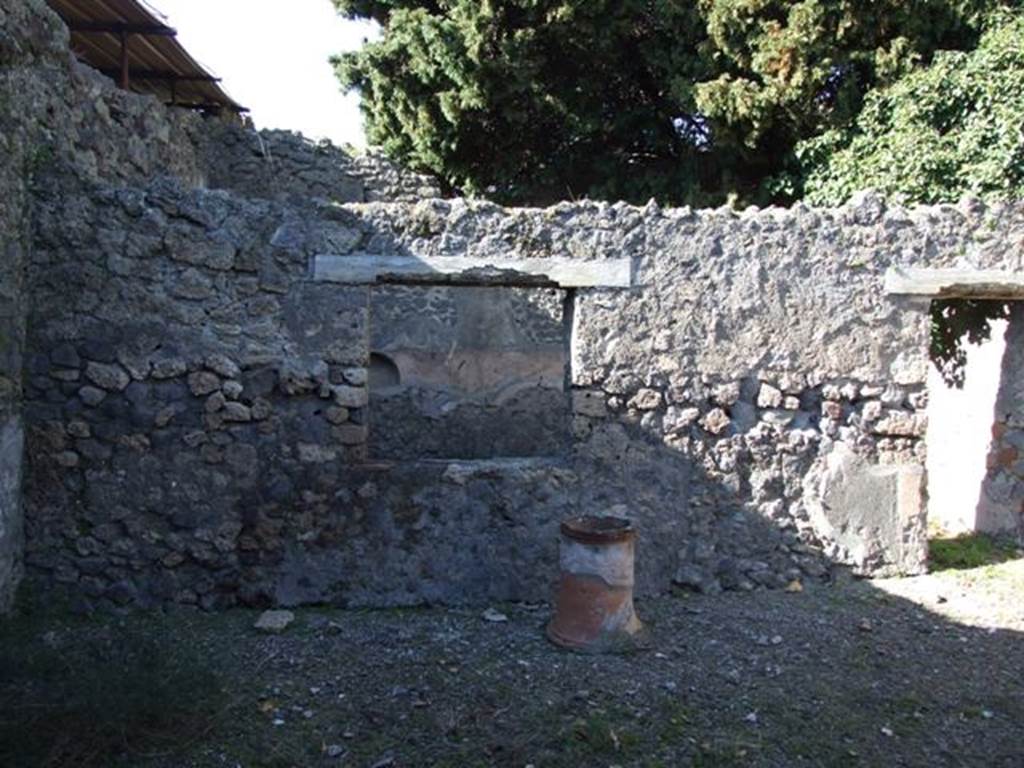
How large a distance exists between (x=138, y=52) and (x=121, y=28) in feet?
2.72

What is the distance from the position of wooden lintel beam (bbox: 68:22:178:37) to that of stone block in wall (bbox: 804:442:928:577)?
6.56m

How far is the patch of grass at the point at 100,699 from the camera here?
9.99 feet

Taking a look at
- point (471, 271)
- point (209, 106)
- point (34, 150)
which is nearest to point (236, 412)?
point (471, 271)

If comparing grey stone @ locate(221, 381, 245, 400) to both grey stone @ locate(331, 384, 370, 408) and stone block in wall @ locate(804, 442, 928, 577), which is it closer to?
grey stone @ locate(331, 384, 370, 408)

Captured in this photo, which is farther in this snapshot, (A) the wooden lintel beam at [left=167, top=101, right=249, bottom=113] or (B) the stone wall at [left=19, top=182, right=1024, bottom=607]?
(A) the wooden lintel beam at [left=167, top=101, right=249, bottom=113]

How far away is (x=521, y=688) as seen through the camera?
12.9 feet

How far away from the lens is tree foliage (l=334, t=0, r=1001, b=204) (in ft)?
30.7

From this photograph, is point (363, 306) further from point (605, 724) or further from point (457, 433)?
point (457, 433)

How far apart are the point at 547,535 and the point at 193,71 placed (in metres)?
6.71

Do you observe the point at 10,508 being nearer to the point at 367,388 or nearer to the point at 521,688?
the point at 367,388

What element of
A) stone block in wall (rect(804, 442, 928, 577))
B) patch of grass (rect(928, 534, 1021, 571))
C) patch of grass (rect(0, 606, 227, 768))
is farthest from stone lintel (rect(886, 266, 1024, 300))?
patch of grass (rect(0, 606, 227, 768))

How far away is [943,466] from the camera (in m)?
7.05

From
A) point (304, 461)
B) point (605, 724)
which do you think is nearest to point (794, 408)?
point (605, 724)

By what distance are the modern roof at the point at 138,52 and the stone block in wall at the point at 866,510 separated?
649 centimetres
